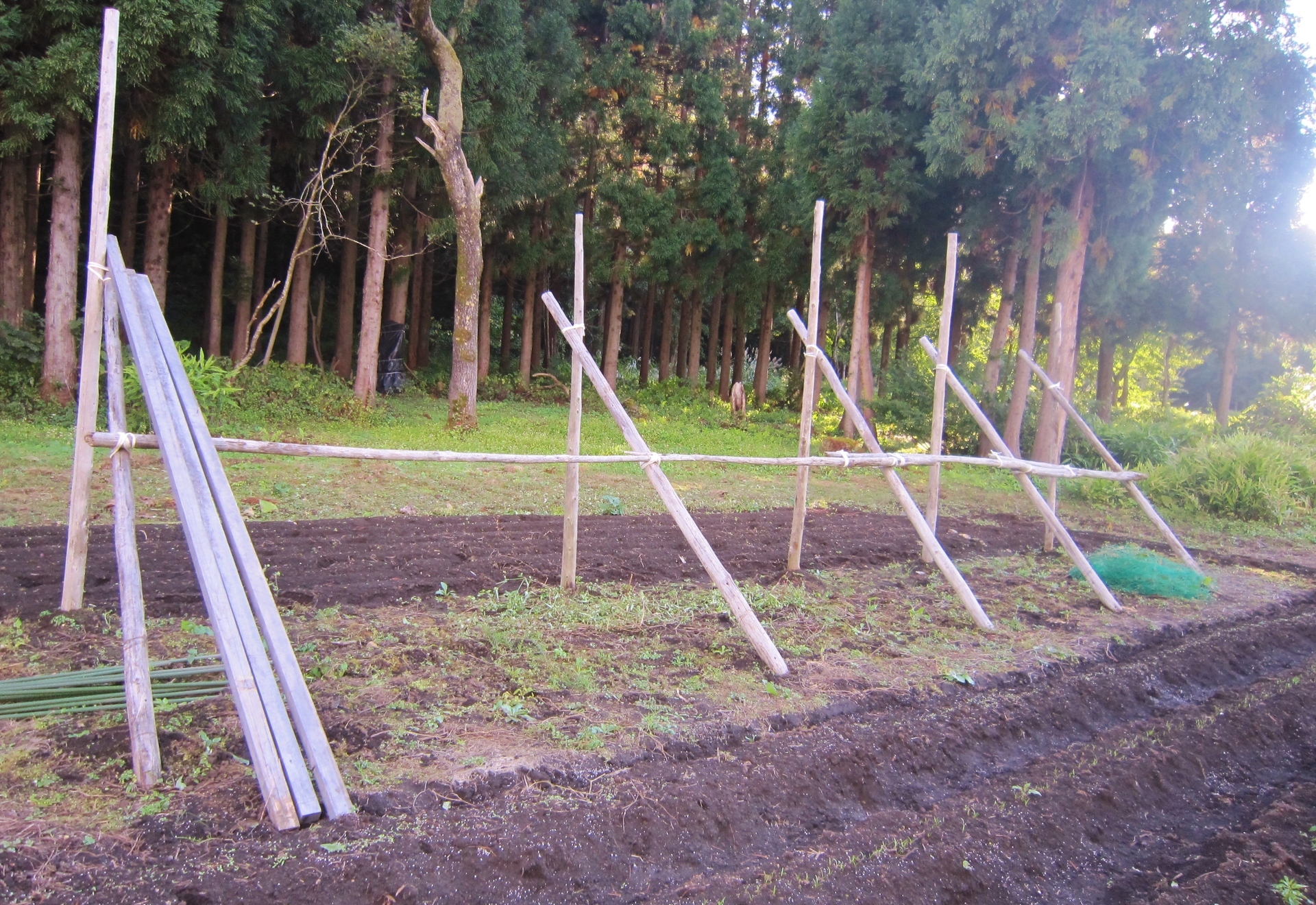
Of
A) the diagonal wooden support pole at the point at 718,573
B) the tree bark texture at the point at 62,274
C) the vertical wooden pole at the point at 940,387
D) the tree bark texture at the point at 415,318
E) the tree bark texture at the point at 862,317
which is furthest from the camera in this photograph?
the tree bark texture at the point at 415,318

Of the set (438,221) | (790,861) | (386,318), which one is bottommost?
(790,861)

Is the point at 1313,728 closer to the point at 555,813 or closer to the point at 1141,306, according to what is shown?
the point at 555,813

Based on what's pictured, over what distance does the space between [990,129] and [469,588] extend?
1025 cm

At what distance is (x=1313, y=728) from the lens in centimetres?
450

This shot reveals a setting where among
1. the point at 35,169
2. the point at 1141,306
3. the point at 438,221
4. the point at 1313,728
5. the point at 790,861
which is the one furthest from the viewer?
the point at 1141,306

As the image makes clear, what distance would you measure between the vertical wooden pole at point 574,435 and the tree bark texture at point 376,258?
9590 mm

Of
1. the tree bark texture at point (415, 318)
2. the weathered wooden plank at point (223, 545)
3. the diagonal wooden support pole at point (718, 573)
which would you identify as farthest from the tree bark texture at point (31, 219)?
the diagonal wooden support pole at point (718, 573)

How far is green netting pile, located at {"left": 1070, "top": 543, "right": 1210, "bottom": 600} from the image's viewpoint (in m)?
6.79

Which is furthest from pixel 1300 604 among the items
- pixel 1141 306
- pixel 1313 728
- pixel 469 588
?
pixel 1141 306

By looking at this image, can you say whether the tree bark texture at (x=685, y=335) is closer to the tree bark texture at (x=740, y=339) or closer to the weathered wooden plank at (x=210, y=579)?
the tree bark texture at (x=740, y=339)

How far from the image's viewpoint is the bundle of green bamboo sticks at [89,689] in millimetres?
3441

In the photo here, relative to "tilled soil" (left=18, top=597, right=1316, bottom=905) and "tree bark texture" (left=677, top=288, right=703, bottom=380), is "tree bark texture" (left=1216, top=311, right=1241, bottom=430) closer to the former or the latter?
"tree bark texture" (left=677, top=288, right=703, bottom=380)

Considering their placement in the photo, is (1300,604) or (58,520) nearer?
(58,520)

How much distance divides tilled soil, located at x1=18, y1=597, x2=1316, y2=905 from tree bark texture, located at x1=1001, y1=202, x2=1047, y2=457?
9.73 m
